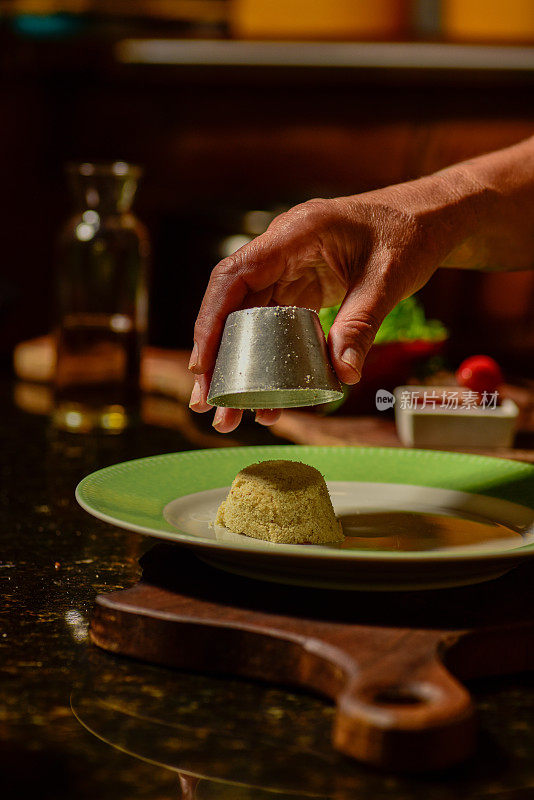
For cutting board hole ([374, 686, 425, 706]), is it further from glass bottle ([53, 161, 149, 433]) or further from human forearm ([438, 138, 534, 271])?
glass bottle ([53, 161, 149, 433])

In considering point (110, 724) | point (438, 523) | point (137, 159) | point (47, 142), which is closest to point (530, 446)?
point (438, 523)

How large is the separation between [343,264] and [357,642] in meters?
0.42

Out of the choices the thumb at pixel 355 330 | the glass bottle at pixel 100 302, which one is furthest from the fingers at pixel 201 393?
the glass bottle at pixel 100 302

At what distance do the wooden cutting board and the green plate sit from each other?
0.02m

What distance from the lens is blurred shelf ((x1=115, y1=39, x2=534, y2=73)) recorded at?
2.33 metres

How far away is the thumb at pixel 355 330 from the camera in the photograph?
35.4 inches

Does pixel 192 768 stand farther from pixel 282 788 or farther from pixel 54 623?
pixel 54 623

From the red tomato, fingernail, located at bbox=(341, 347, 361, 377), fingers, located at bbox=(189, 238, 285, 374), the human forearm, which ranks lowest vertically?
the red tomato

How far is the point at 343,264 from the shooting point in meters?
0.99

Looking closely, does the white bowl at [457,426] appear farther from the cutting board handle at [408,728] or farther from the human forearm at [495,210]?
the cutting board handle at [408,728]

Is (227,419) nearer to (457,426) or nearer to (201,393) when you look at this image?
(201,393)

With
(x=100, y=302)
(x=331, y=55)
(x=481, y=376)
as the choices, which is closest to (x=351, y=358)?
(x=481, y=376)

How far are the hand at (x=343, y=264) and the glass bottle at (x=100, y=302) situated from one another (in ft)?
2.37

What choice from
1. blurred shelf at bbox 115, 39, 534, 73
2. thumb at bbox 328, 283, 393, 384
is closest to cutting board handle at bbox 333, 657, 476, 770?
thumb at bbox 328, 283, 393, 384
